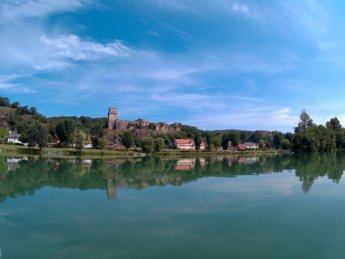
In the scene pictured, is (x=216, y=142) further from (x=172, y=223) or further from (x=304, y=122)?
(x=172, y=223)

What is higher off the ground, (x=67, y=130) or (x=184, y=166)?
(x=67, y=130)

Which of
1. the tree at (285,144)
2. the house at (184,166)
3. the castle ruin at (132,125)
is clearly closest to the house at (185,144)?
the castle ruin at (132,125)

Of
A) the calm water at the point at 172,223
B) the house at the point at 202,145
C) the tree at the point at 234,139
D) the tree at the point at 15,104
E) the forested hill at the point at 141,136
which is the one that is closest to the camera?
the calm water at the point at 172,223

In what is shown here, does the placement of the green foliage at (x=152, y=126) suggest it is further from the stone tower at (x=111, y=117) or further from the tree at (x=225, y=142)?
the tree at (x=225, y=142)

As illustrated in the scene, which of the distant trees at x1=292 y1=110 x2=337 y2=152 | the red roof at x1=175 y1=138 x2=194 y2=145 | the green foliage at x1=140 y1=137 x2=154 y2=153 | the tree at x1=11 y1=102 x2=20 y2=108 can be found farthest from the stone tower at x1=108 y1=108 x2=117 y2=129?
the distant trees at x1=292 y1=110 x2=337 y2=152

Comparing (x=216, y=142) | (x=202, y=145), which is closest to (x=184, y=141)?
(x=202, y=145)

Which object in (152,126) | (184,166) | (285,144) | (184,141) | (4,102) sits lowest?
(184,166)

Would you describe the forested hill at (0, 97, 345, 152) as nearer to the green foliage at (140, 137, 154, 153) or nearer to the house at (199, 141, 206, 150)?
the green foliage at (140, 137, 154, 153)

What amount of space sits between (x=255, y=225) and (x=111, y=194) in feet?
35.3

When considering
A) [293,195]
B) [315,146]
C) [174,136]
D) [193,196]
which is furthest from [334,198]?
[174,136]

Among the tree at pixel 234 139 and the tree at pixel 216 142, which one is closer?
the tree at pixel 216 142

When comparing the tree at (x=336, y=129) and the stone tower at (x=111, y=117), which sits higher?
the stone tower at (x=111, y=117)

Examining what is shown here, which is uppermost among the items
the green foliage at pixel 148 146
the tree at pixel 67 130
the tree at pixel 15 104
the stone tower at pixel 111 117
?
the tree at pixel 15 104

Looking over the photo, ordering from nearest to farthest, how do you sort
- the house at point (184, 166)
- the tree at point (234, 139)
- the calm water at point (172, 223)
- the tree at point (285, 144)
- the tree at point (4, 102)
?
the calm water at point (172, 223) < the house at point (184, 166) < the tree at point (285, 144) < the tree at point (234, 139) < the tree at point (4, 102)
